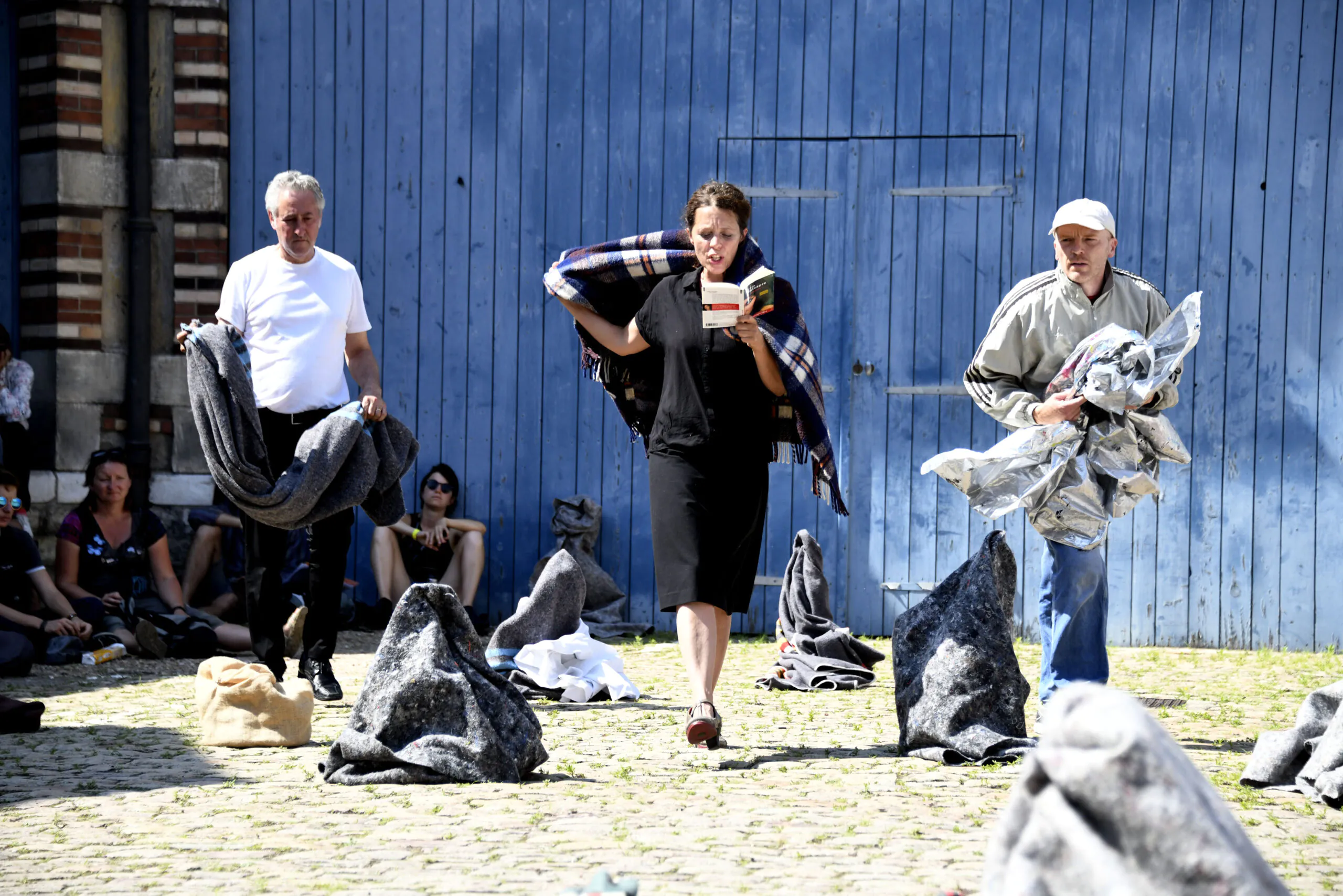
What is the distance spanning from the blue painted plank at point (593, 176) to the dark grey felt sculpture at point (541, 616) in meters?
2.65

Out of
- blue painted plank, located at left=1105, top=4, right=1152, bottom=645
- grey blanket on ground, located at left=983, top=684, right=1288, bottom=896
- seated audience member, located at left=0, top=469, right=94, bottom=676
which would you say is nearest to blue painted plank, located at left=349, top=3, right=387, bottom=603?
seated audience member, located at left=0, top=469, right=94, bottom=676

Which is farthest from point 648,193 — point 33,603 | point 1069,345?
point 1069,345

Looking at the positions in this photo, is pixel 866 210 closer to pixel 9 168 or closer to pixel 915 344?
pixel 915 344

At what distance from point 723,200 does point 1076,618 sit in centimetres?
175

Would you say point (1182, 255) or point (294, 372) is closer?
point (294, 372)

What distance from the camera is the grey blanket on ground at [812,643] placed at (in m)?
6.43

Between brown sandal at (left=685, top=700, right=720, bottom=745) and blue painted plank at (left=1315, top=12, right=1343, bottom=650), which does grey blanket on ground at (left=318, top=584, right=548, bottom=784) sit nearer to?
brown sandal at (left=685, top=700, right=720, bottom=745)

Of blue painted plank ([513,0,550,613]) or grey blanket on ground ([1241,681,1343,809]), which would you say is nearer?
grey blanket on ground ([1241,681,1343,809])

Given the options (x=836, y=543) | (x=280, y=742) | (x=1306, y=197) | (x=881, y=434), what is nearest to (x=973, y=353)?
(x=881, y=434)

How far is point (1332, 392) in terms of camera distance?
8078mm

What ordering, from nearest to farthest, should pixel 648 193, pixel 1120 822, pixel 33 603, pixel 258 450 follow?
pixel 1120 822 → pixel 258 450 → pixel 33 603 → pixel 648 193

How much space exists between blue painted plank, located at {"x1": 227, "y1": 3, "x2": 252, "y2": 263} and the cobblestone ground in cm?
370

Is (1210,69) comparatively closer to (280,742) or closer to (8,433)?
(280,742)

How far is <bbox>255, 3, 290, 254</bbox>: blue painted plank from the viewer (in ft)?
28.6
